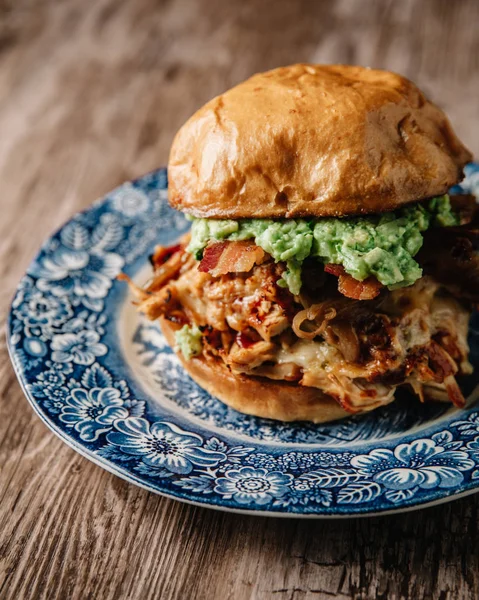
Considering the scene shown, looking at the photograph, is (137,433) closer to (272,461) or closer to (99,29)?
(272,461)

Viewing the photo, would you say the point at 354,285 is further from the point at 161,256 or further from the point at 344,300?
the point at 161,256

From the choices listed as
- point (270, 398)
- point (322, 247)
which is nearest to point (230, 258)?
point (322, 247)

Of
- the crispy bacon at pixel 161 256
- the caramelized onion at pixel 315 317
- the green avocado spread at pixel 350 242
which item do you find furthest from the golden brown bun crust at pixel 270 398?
the crispy bacon at pixel 161 256

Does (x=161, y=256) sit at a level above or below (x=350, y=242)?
below

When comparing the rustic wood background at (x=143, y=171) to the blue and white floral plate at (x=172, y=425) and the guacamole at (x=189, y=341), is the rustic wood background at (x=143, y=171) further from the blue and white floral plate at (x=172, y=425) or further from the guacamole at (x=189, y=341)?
the guacamole at (x=189, y=341)

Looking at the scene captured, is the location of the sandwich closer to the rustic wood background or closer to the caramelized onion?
the caramelized onion

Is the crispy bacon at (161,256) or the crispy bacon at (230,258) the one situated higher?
the crispy bacon at (230,258)

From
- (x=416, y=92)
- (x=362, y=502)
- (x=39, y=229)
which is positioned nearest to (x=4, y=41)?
Answer: (x=39, y=229)

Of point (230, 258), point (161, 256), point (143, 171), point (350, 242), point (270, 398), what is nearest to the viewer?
point (350, 242)
